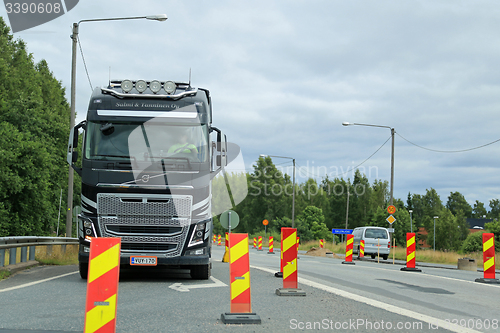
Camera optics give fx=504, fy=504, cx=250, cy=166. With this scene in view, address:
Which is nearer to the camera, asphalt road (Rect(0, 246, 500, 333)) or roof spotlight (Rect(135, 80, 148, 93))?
asphalt road (Rect(0, 246, 500, 333))

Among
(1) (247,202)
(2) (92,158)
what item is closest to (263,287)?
(2) (92,158)

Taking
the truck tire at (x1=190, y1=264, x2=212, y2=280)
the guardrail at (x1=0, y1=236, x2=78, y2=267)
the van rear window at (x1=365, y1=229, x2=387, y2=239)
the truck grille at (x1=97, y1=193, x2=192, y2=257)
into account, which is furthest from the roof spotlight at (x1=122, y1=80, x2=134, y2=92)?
the van rear window at (x1=365, y1=229, x2=387, y2=239)

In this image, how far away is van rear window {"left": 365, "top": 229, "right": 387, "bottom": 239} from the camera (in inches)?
1110

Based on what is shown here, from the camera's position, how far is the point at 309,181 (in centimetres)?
10350

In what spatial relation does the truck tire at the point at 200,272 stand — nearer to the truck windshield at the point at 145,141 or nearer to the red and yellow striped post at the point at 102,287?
the truck windshield at the point at 145,141

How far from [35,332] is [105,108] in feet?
18.6

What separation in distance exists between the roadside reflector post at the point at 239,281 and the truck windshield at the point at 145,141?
3.83 metres

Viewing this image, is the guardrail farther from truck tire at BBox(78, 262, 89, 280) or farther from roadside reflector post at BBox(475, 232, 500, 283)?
roadside reflector post at BBox(475, 232, 500, 283)

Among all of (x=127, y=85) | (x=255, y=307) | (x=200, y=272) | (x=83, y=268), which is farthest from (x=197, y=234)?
(x=127, y=85)

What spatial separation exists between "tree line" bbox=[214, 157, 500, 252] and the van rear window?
136ft

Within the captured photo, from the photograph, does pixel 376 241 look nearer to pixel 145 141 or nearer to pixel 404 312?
pixel 145 141

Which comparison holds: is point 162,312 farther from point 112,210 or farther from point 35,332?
point 112,210

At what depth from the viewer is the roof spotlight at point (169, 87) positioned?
33.8 feet

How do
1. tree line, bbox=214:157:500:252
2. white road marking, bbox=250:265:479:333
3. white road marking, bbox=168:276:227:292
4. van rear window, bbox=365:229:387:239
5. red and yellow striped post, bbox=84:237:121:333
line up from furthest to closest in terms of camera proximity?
tree line, bbox=214:157:500:252
van rear window, bbox=365:229:387:239
white road marking, bbox=168:276:227:292
white road marking, bbox=250:265:479:333
red and yellow striped post, bbox=84:237:121:333
